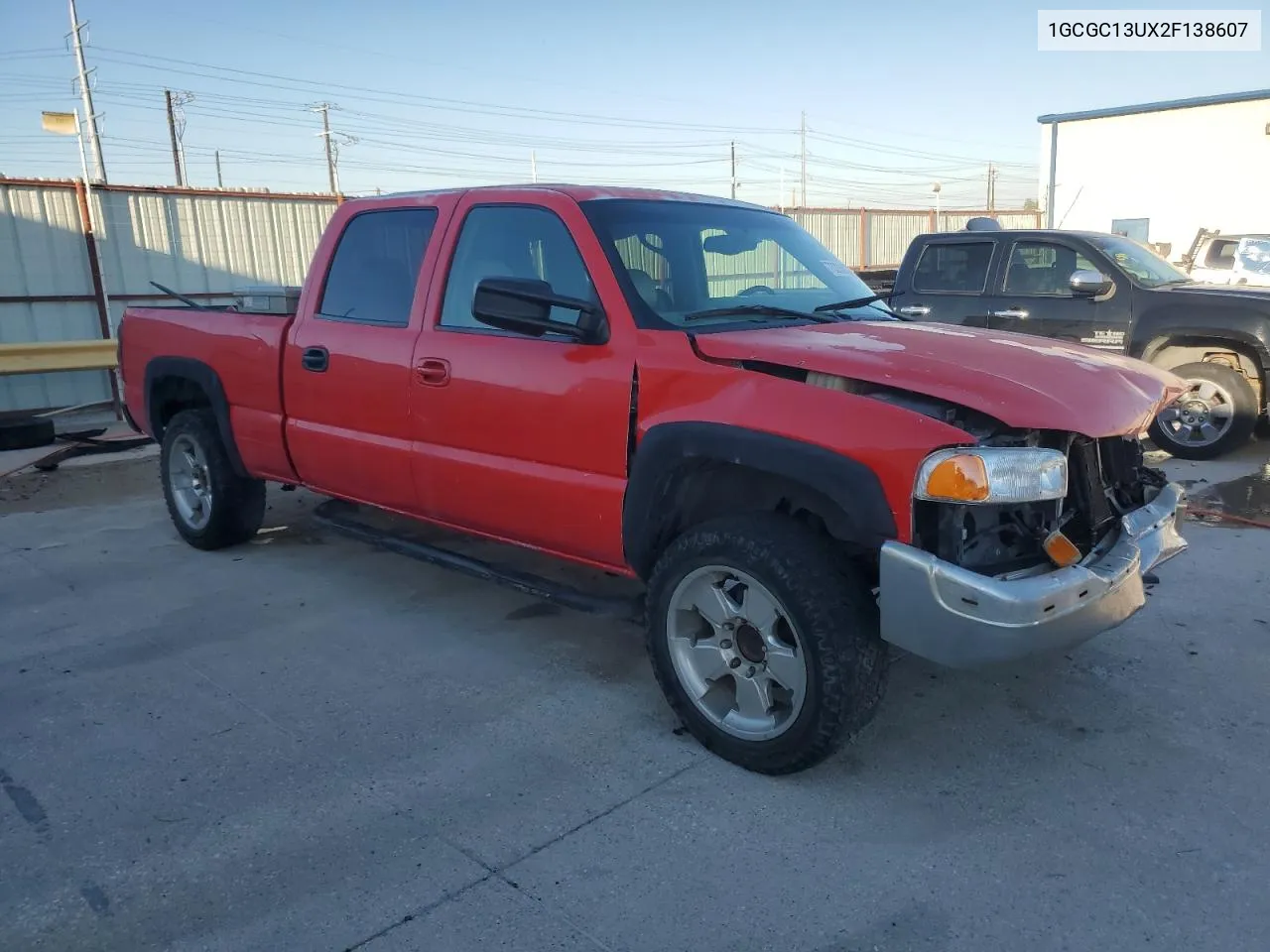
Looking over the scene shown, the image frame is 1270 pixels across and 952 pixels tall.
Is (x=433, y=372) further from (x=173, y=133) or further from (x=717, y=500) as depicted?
(x=173, y=133)

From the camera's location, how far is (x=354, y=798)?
10.1 ft

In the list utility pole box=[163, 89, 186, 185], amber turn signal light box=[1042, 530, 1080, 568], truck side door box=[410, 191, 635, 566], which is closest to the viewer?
amber turn signal light box=[1042, 530, 1080, 568]

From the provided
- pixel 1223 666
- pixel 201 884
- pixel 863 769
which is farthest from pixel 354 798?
pixel 1223 666

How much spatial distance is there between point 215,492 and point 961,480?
4337 millimetres

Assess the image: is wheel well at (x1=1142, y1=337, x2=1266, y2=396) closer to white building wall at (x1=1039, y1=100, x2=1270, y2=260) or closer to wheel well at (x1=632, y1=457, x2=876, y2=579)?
wheel well at (x1=632, y1=457, x2=876, y2=579)

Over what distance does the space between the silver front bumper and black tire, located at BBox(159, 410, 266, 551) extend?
4.08 metres

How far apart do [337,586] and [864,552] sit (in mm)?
3077

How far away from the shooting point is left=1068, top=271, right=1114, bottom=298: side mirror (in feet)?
24.0

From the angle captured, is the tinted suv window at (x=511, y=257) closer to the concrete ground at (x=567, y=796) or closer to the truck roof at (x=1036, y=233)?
the concrete ground at (x=567, y=796)

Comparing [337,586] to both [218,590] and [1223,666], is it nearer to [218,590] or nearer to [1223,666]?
[218,590]

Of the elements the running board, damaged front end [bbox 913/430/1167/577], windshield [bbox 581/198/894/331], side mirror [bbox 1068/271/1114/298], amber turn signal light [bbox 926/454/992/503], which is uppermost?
windshield [bbox 581/198/894/331]

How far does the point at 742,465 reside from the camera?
3.19 metres

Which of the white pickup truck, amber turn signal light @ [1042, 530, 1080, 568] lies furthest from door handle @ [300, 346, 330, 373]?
the white pickup truck

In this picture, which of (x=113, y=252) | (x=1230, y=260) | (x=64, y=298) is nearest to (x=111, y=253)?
(x=113, y=252)
